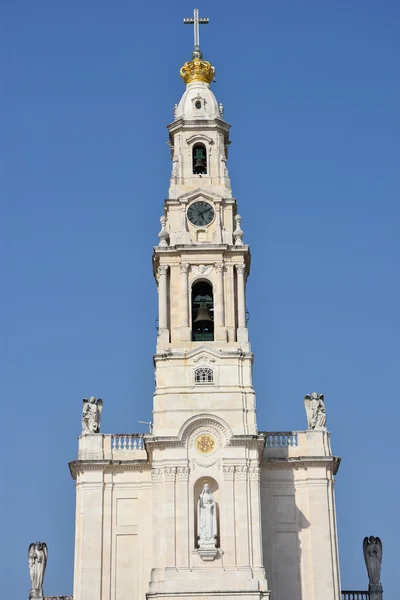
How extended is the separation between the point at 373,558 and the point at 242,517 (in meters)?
7.10

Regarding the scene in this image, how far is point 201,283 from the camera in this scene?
4869 cm

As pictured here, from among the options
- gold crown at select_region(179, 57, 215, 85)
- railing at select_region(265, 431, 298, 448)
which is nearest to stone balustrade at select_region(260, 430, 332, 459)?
railing at select_region(265, 431, 298, 448)

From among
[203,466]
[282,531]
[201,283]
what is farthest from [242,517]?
[201,283]

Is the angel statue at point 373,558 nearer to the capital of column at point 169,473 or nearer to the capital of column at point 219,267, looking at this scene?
the capital of column at point 169,473

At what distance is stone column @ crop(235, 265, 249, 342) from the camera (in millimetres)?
47125

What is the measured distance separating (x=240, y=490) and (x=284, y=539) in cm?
401

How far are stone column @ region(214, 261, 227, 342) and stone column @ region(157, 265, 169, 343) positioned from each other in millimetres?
1889

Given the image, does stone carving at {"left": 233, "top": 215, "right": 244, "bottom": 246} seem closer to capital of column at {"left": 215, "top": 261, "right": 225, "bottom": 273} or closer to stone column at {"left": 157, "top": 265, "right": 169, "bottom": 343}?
capital of column at {"left": 215, "top": 261, "right": 225, "bottom": 273}

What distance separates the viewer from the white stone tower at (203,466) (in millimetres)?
43625

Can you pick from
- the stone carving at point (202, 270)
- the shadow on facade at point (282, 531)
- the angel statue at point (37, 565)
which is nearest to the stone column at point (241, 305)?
the stone carving at point (202, 270)

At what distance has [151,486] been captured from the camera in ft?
155

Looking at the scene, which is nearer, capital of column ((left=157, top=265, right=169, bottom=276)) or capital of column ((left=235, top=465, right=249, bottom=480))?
capital of column ((left=235, top=465, right=249, bottom=480))

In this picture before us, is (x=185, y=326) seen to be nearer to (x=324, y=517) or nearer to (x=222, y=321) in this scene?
(x=222, y=321)

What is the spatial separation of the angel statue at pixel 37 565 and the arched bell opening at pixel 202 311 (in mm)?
9998
